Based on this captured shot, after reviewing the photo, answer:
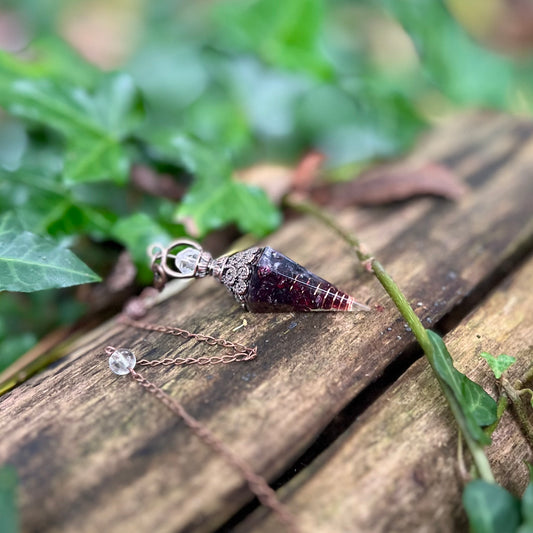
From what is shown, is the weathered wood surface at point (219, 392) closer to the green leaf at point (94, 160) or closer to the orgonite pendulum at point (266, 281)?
the orgonite pendulum at point (266, 281)

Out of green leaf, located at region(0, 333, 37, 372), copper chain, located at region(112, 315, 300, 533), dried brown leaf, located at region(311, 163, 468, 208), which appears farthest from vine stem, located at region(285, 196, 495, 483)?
green leaf, located at region(0, 333, 37, 372)

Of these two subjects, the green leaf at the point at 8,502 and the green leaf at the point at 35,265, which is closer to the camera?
the green leaf at the point at 8,502

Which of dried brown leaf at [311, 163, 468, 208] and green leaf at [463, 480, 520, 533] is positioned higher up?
dried brown leaf at [311, 163, 468, 208]

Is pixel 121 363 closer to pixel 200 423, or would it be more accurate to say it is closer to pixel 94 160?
pixel 200 423

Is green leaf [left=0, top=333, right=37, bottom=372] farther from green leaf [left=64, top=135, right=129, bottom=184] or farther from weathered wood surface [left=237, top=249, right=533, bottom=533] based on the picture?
weathered wood surface [left=237, top=249, right=533, bottom=533]

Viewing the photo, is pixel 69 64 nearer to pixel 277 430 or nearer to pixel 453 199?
pixel 453 199

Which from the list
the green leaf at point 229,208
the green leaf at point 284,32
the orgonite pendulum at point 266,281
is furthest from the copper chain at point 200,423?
the green leaf at point 284,32

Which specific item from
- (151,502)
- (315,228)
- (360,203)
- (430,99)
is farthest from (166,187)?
(430,99)
